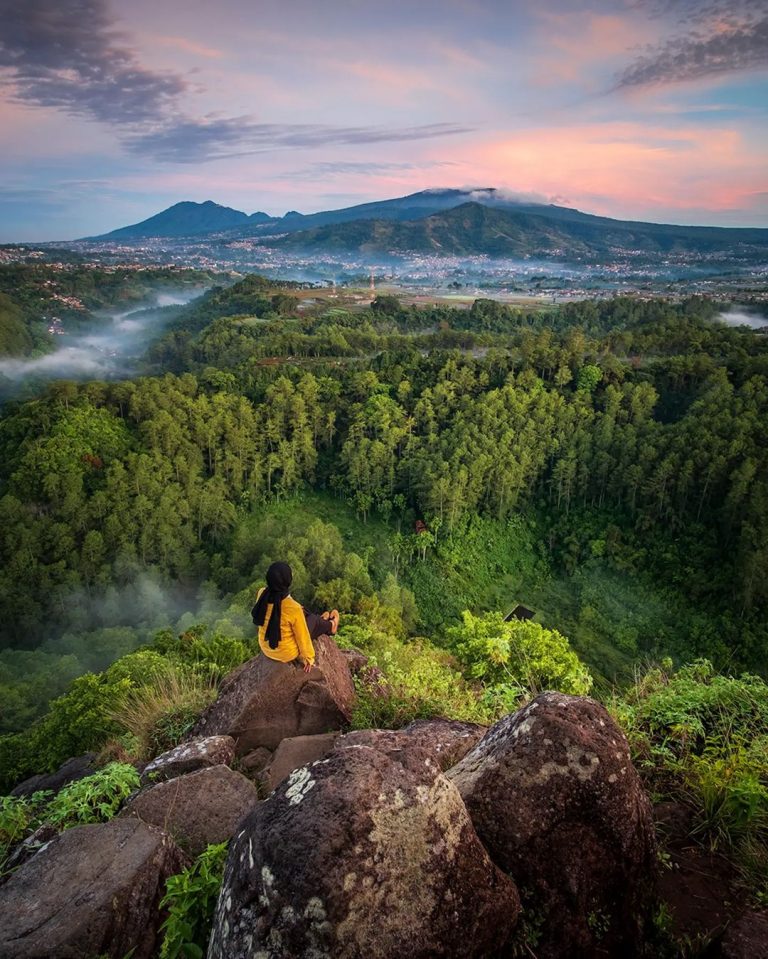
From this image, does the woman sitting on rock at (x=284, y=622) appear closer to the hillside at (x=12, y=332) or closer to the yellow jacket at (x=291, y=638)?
the yellow jacket at (x=291, y=638)

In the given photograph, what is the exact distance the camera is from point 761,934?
2859 mm

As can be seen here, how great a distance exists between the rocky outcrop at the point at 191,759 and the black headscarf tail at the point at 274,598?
1194mm

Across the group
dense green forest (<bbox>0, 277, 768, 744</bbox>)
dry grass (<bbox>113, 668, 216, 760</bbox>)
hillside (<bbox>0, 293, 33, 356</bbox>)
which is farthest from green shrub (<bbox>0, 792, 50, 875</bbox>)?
hillside (<bbox>0, 293, 33, 356</bbox>)

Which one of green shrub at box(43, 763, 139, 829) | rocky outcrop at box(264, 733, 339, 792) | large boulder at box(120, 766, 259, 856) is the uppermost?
large boulder at box(120, 766, 259, 856)

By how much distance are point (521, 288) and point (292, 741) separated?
156 metres

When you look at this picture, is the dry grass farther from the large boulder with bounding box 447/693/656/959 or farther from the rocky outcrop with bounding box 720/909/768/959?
the rocky outcrop with bounding box 720/909/768/959

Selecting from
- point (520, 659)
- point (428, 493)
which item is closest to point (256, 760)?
point (520, 659)

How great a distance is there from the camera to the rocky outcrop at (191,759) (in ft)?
19.2

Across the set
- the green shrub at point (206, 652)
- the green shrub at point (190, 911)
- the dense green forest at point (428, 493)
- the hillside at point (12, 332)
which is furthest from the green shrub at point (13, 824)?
the hillside at point (12, 332)

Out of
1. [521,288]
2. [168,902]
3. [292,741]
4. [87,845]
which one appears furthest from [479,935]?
[521,288]

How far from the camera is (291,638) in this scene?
21.5 feet

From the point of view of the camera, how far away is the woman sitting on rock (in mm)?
5785

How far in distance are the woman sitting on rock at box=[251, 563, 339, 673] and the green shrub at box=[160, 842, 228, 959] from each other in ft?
8.48

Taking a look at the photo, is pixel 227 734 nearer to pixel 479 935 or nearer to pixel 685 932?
pixel 479 935
